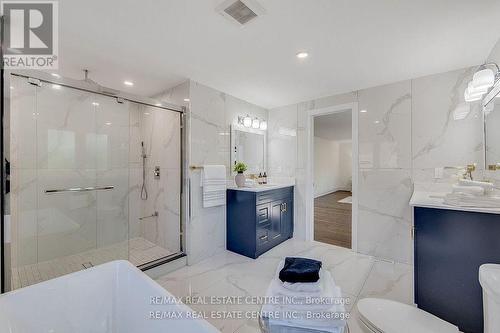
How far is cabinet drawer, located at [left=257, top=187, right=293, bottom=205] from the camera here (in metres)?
2.87

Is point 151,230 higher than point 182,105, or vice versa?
point 182,105

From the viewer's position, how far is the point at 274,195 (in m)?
3.14

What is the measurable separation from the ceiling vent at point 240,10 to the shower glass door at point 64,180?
1652 mm

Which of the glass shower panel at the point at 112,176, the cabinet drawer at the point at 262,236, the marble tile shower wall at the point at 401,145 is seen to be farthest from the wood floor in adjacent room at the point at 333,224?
the glass shower panel at the point at 112,176

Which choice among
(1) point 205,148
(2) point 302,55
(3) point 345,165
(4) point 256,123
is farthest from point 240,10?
(3) point 345,165

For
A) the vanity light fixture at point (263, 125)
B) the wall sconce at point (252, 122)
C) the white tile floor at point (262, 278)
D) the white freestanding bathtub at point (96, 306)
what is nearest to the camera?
the white freestanding bathtub at point (96, 306)

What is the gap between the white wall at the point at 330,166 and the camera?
25.4 ft

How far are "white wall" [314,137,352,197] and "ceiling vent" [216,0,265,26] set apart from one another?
643cm

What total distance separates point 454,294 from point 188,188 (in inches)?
100

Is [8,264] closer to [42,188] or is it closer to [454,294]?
[42,188]

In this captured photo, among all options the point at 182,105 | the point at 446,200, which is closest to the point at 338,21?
the point at 446,200

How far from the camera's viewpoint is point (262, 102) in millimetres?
3553

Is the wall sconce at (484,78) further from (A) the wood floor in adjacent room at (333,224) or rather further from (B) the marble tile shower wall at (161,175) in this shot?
(B) the marble tile shower wall at (161,175)

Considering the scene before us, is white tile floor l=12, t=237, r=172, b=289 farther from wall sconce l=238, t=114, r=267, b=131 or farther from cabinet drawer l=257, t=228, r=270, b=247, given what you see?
wall sconce l=238, t=114, r=267, b=131
